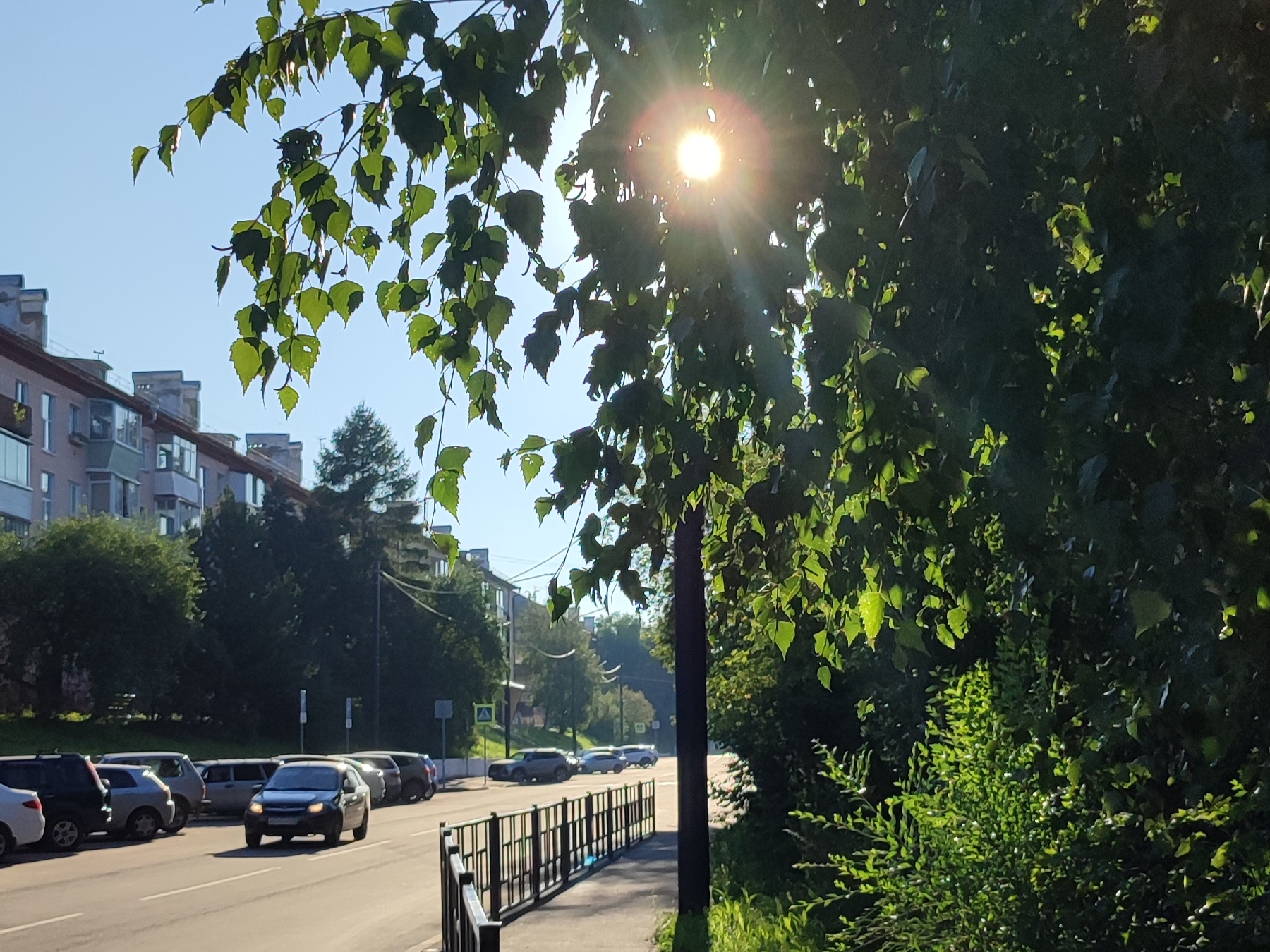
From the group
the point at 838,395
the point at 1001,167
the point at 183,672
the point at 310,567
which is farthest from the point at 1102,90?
the point at 310,567

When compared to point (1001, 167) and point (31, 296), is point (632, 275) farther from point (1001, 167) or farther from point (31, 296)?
point (31, 296)

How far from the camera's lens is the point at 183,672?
60.6 m

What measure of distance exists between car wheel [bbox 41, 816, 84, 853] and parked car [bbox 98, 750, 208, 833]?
675 cm

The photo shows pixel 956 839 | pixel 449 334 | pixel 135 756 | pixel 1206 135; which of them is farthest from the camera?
pixel 135 756

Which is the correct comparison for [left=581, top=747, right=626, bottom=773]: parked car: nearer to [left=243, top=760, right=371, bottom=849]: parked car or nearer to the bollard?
[left=243, top=760, right=371, bottom=849]: parked car

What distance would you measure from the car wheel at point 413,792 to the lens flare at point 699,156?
45833 mm

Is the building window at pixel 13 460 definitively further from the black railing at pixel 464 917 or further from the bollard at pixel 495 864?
the black railing at pixel 464 917

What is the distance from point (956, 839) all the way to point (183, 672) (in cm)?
5818

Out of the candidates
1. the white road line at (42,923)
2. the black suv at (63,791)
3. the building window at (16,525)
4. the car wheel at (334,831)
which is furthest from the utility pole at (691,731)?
the building window at (16,525)

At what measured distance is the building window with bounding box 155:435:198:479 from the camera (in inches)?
2761

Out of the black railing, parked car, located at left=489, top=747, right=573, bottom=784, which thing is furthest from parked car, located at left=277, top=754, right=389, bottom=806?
the black railing

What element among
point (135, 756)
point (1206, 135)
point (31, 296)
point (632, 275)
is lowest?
point (135, 756)

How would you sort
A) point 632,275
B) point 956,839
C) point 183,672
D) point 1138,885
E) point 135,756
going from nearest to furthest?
1. point 632,275
2. point 1138,885
3. point 956,839
4. point 135,756
5. point 183,672

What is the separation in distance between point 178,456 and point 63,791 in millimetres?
45862
